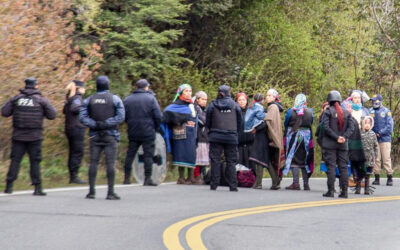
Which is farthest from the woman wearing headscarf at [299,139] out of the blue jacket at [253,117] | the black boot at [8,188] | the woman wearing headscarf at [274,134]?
the black boot at [8,188]

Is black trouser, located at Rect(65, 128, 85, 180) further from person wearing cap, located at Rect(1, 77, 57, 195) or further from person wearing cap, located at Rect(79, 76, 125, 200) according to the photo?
person wearing cap, located at Rect(79, 76, 125, 200)

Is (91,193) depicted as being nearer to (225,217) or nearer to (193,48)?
(225,217)

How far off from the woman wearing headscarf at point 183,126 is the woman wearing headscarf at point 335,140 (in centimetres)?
285

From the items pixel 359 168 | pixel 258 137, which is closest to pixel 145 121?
pixel 258 137

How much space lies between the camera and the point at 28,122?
13281 mm

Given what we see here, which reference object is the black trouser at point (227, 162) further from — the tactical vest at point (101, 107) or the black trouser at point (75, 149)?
the tactical vest at point (101, 107)

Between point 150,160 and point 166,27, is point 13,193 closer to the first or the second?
point 150,160

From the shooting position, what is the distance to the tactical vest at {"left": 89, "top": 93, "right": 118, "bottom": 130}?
43.3 ft

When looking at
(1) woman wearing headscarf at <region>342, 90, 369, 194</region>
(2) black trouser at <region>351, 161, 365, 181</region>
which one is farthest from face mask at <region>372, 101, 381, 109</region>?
(2) black trouser at <region>351, 161, 365, 181</region>

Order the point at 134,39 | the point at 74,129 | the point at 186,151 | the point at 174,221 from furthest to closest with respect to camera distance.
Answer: the point at 134,39, the point at 186,151, the point at 74,129, the point at 174,221

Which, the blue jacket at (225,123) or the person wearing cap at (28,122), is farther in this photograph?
the blue jacket at (225,123)

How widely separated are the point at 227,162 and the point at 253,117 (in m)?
1.58

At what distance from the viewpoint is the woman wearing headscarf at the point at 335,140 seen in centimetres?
1548

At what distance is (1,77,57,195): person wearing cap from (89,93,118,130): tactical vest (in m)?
0.65
